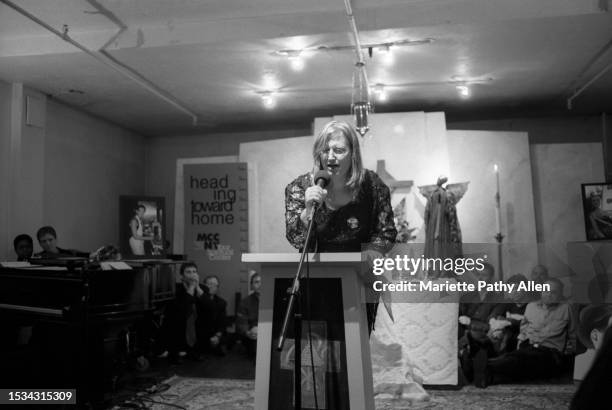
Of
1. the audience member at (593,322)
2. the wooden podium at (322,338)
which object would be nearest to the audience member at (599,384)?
the wooden podium at (322,338)

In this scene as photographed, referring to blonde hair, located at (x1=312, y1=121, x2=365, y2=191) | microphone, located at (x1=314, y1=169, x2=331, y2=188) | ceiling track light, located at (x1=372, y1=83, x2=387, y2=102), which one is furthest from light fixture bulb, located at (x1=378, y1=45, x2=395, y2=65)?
microphone, located at (x1=314, y1=169, x2=331, y2=188)

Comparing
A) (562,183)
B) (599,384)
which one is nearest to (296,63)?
(562,183)

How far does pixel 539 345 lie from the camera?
4.83 m

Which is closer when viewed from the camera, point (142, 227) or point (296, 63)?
point (296, 63)

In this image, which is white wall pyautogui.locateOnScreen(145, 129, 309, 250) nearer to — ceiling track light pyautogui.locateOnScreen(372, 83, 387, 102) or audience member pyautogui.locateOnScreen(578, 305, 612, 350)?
ceiling track light pyautogui.locateOnScreen(372, 83, 387, 102)

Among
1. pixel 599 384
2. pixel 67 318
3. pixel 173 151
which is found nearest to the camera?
pixel 599 384

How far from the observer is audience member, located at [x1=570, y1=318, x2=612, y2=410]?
816mm

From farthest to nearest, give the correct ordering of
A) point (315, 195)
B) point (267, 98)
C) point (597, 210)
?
point (597, 210) < point (267, 98) < point (315, 195)

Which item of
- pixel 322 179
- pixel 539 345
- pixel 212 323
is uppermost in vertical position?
pixel 322 179

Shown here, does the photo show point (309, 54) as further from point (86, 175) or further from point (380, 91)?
point (86, 175)

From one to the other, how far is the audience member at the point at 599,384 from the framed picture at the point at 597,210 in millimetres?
6658

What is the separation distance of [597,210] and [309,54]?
14.3 ft

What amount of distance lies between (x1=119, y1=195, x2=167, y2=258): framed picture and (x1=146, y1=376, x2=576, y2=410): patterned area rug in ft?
9.66

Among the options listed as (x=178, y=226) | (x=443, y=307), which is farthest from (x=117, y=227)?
(x=443, y=307)
